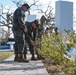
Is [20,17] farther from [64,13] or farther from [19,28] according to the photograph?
[64,13]

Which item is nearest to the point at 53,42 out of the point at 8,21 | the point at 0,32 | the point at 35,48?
the point at 35,48

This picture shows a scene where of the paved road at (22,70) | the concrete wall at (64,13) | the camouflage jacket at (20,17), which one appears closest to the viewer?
the paved road at (22,70)

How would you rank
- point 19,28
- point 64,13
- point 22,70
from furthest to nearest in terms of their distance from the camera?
point 64,13
point 19,28
point 22,70

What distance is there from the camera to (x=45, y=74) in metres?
5.93

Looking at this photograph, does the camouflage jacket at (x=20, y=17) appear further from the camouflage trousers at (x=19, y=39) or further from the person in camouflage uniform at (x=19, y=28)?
the camouflage trousers at (x=19, y=39)

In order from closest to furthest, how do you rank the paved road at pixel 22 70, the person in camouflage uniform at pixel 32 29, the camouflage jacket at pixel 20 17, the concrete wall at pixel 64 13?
the paved road at pixel 22 70
the camouflage jacket at pixel 20 17
the concrete wall at pixel 64 13
the person in camouflage uniform at pixel 32 29

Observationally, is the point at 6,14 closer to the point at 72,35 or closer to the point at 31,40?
the point at 31,40

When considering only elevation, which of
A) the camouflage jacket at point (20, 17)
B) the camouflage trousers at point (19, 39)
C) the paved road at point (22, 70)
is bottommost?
the paved road at point (22, 70)

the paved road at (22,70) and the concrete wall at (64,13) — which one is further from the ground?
the concrete wall at (64,13)

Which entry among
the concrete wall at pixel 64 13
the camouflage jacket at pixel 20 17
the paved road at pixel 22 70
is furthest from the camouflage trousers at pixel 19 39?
the paved road at pixel 22 70

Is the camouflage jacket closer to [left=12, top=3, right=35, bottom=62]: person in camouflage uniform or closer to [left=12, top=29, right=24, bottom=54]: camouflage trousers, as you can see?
[left=12, top=3, right=35, bottom=62]: person in camouflage uniform

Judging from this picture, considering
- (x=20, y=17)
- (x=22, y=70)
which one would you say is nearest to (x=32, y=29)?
(x=20, y=17)

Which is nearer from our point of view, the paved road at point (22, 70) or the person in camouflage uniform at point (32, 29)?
the paved road at point (22, 70)

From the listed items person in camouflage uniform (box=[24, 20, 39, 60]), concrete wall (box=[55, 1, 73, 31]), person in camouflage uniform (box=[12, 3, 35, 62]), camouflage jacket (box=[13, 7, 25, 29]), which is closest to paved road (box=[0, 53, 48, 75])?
person in camouflage uniform (box=[12, 3, 35, 62])
